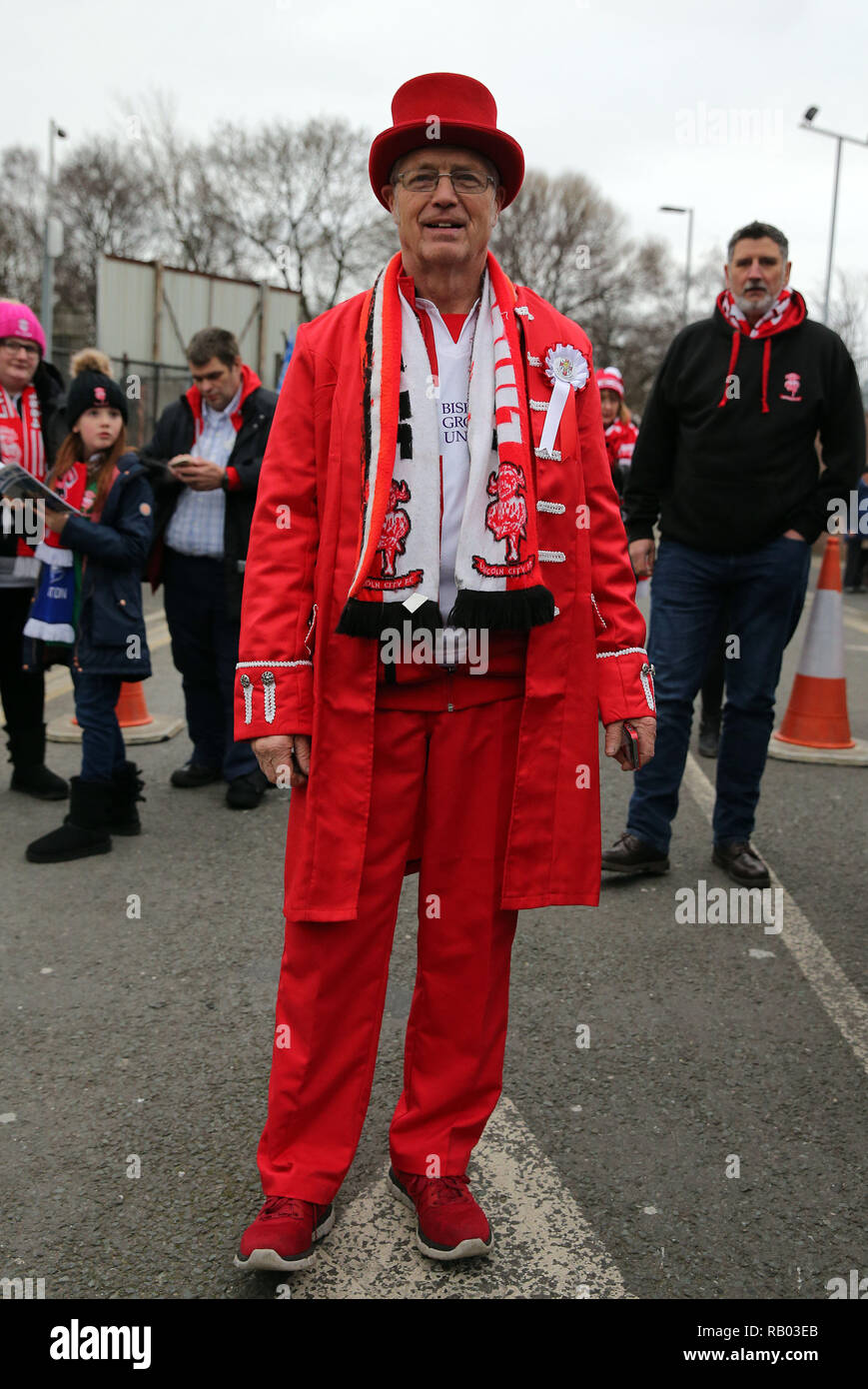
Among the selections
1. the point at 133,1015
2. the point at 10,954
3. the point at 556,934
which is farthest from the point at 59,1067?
the point at 556,934

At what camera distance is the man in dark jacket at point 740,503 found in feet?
15.0

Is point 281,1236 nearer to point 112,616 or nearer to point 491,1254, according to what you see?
point 491,1254

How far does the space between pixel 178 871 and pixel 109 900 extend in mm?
373

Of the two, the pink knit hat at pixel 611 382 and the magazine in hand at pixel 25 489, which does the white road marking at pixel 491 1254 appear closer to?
the magazine in hand at pixel 25 489

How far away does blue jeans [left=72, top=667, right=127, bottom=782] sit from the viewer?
197 inches

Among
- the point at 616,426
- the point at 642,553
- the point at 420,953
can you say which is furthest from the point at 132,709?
the point at 616,426

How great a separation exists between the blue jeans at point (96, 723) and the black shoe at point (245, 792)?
73 centimetres

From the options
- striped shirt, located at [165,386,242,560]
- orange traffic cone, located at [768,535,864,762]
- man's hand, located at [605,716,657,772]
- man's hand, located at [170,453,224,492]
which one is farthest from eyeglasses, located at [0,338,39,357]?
orange traffic cone, located at [768,535,864,762]

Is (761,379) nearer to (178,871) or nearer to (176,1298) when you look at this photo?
(178,871)

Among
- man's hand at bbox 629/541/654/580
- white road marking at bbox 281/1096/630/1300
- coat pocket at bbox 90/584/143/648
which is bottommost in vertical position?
white road marking at bbox 281/1096/630/1300

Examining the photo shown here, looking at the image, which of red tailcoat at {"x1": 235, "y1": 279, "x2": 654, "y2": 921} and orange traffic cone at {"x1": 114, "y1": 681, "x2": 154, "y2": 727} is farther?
orange traffic cone at {"x1": 114, "y1": 681, "x2": 154, "y2": 727}

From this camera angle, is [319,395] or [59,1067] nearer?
[319,395]

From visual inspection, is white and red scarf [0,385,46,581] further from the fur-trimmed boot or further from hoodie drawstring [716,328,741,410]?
hoodie drawstring [716,328,741,410]

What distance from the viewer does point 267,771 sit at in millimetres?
2410
